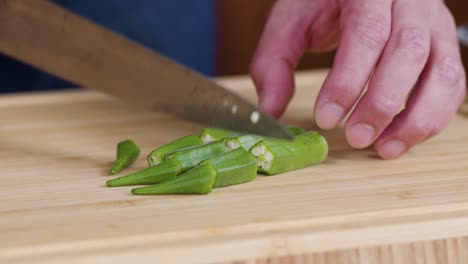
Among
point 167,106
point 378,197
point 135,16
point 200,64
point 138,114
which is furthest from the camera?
point 200,64

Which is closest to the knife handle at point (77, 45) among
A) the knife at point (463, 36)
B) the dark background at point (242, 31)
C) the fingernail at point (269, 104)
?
the fingernail at point (269, 104)

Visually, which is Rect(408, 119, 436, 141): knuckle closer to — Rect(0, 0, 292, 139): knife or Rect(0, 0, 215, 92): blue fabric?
Rect(0, 0, 292, 139): knife

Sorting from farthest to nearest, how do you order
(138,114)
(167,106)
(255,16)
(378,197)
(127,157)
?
(255,16) < (138,114) < (167,106) < (127,157) < (378,197)

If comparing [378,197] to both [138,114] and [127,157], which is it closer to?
[127,157]

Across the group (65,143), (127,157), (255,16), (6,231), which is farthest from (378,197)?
(255,16)

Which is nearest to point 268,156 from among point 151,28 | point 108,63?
point 108,63

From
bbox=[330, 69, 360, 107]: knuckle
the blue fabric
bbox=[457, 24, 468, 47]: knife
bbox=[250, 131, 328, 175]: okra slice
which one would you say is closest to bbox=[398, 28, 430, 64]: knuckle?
bbox=[330, 69, 360, 107]: knuckle

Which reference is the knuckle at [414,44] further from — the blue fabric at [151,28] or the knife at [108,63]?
the blue fabric at [151,28]
